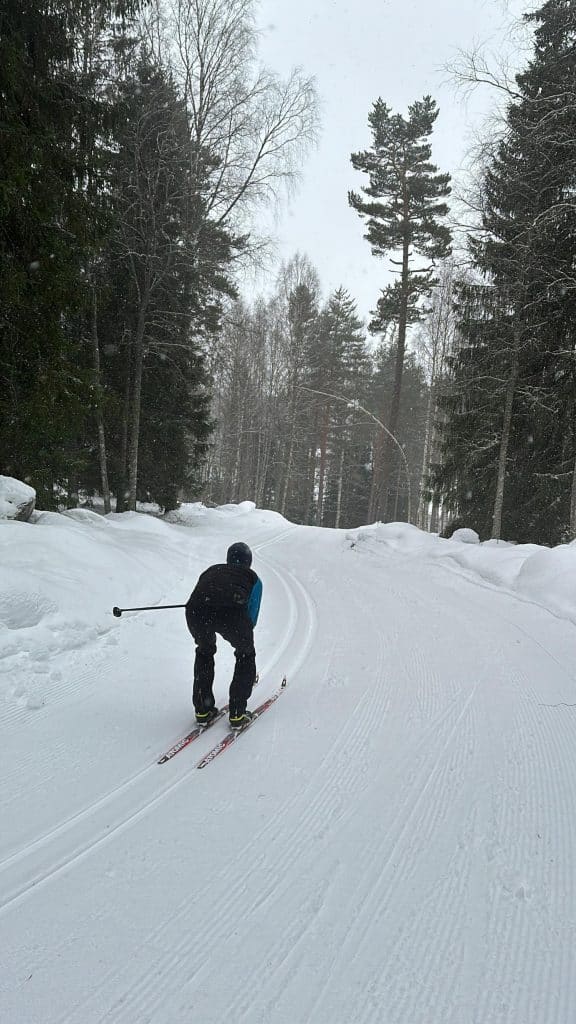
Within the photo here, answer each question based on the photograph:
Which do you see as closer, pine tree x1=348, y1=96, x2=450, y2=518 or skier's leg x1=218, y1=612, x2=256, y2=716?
skier's leg x1=218, y1=612, x2=256, y2=716

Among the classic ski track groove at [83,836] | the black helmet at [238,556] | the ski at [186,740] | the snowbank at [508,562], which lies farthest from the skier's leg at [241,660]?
the snowbank at [508,562]

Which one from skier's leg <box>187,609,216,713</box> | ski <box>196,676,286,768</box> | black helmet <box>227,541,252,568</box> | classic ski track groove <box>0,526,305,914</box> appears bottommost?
classic ski track groove <box>0,526,305,914</box>

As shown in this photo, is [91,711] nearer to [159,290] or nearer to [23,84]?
[23,84]

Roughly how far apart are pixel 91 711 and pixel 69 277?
6.82 metres

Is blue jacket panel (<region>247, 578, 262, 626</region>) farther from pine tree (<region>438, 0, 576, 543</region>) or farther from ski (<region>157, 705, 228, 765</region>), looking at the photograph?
pine tree (<region>438, 0, 576, 543</region>)

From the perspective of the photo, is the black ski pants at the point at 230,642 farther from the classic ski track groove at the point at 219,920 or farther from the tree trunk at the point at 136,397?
the tree trunk at the point at 136,397

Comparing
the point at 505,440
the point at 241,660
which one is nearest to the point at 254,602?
the point at 241,660

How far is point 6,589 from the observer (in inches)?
223

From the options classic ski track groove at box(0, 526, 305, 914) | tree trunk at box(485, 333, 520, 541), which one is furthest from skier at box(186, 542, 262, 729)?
tree trunk at box(485, 333, 520, 541)

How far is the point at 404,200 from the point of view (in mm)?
22500

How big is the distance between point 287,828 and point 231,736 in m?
1.25

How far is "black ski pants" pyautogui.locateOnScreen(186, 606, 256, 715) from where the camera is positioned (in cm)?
430

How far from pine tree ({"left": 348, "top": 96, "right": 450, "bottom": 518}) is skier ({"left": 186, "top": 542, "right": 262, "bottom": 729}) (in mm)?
18189

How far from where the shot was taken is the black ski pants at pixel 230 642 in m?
4.30
